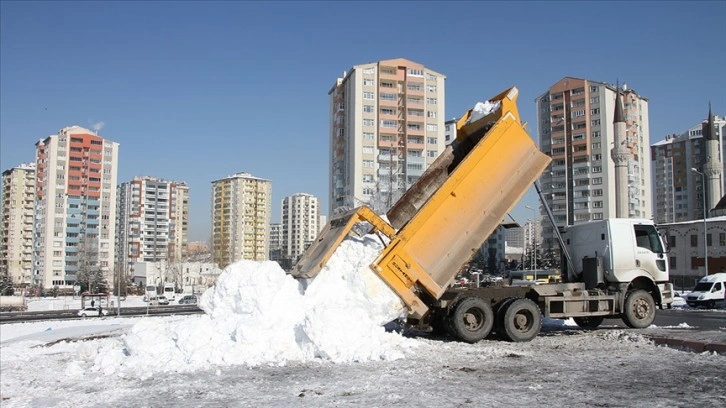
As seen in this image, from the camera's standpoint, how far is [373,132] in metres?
83.9

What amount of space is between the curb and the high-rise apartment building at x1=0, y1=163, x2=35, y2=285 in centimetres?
11108

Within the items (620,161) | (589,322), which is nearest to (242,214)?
(620,161)

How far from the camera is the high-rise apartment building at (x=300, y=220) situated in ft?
541

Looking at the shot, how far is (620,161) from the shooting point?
83250 millimetres

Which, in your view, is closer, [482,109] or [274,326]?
[274,326]

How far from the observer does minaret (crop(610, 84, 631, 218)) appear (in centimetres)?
8219

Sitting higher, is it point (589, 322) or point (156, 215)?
point (156, 215)

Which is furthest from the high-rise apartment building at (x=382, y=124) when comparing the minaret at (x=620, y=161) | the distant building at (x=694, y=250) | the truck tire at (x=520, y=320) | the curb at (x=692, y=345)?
the curb at (x=692, y=345)

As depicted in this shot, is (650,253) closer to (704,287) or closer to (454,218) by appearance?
(454,218)

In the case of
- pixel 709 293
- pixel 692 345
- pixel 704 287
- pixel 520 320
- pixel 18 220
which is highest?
pixel 18 220

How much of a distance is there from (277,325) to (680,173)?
14607 cm

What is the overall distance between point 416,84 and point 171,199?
251ft

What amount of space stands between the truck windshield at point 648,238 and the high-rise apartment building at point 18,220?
10929 centimetres

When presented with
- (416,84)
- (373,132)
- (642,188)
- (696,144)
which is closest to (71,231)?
(373,132)
